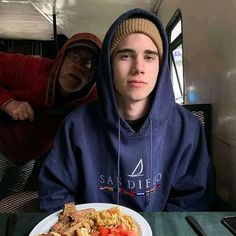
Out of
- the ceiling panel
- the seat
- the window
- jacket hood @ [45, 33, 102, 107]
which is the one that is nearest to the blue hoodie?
the seat

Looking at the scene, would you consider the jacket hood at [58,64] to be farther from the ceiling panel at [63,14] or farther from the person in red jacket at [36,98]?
the ceiling panel at [63,14]

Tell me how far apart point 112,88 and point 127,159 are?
26 cm

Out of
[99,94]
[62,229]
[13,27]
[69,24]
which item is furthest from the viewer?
[13,27]

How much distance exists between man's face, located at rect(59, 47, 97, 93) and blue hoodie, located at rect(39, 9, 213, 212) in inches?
14.5

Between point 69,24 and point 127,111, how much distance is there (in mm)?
4030

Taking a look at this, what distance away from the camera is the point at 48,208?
106 centimetres

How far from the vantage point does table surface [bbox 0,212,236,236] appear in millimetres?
782

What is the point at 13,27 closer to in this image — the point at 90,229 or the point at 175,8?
the point at 175,8

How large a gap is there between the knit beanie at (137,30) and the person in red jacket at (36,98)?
0.41m

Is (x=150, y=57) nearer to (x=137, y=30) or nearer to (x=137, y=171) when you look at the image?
(x=137, y=30)

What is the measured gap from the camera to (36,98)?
5.15ft

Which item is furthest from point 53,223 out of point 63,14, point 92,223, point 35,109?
point 63,14

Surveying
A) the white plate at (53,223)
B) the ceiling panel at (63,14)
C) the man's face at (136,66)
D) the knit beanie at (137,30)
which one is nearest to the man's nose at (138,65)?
the man's face at (136,66)

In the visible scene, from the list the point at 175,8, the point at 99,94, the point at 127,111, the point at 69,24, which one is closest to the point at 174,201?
the point at 127,111
